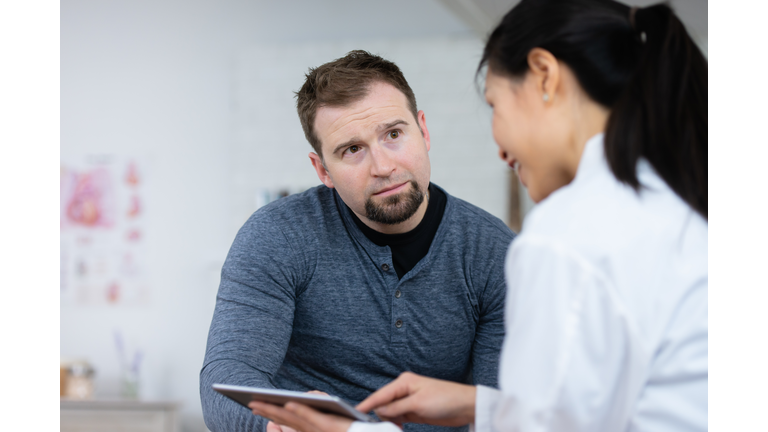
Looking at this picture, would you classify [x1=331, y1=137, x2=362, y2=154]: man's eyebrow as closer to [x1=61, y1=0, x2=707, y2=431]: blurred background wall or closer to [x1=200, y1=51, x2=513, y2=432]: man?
[x1=200, y1=51, x2=513, y2=432]: man

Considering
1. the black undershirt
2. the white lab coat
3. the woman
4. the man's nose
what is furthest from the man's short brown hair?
the white lab coat

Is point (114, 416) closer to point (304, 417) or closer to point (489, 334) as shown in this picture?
point (489, 334)

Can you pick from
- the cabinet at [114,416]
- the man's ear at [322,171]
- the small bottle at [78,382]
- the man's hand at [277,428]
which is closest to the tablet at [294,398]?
the man's hand at [277,428]

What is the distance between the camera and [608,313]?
0.74 meters

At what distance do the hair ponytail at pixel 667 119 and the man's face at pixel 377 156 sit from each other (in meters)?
0.74

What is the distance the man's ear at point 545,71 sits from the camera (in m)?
0.89

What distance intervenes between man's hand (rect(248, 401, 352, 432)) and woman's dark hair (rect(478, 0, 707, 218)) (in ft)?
1.97

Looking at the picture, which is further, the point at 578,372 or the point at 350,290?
the point at 350,290
